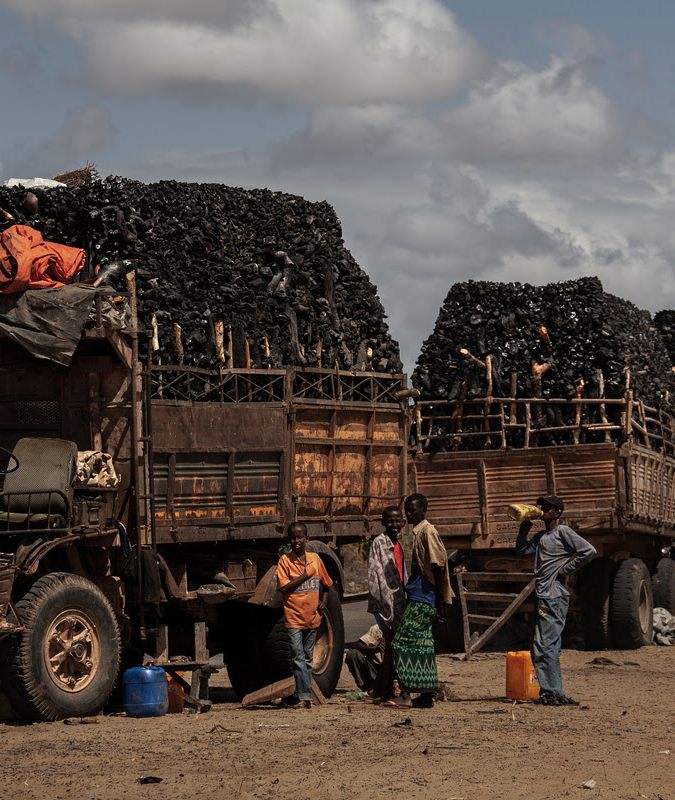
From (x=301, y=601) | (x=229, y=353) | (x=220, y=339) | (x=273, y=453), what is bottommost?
(x=301, y=601)

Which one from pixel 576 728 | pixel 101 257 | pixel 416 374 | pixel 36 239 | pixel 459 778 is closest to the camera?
pixel 459 778

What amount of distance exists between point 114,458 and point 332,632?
2.64 m

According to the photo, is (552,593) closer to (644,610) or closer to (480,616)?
(480,616)

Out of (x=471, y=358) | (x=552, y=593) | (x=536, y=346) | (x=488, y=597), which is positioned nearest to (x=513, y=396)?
(x=471, y=358)

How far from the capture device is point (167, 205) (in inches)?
574

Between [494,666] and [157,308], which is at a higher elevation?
[157,308]

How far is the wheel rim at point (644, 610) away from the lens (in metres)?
18.4

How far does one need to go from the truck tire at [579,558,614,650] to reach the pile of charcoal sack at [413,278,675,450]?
2189mm

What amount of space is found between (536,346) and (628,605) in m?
4.13

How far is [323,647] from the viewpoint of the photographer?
12.8 meters

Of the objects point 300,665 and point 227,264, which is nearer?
point 300,665

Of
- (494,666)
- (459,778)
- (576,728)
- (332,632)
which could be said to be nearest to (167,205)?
(332,632)

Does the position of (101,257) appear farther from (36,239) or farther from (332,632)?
(332,632)

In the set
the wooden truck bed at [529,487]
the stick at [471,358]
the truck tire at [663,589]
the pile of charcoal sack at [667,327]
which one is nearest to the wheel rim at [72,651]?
the wooden truck bed at [529,487]
